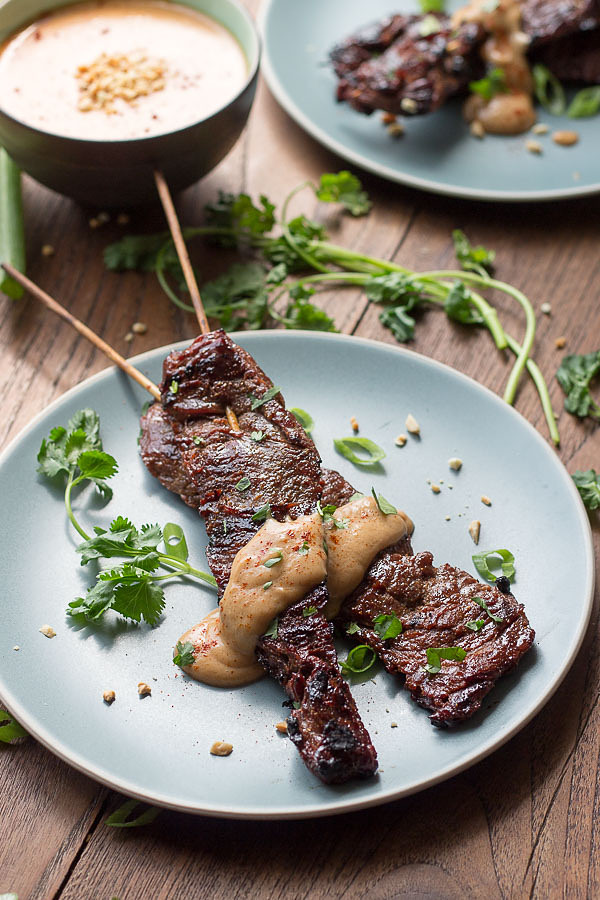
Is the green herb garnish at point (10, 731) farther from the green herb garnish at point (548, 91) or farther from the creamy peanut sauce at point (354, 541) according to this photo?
the green herb garnish at point (548, 91)

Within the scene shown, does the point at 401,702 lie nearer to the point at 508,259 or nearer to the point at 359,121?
the point at 508,259

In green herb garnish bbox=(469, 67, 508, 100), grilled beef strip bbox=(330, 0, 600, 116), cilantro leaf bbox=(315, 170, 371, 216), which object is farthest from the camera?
green herb garnish bbox=(469, 67, 508, 100)

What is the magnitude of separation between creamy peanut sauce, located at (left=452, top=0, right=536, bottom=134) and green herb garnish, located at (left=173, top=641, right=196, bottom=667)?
3412mm

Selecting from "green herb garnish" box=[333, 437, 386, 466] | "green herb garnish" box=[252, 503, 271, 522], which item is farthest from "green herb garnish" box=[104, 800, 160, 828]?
"green herb garnish" box=[333, 437, 386, 466]

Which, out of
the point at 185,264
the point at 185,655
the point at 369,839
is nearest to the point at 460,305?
the point at 185,264

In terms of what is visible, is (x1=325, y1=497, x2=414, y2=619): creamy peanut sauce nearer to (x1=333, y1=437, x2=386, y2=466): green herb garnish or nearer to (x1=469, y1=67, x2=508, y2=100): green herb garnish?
(x1=333, y1=437, x2=386, y2=466): green herb garnish

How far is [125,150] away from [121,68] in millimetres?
710

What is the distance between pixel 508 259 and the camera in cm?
453

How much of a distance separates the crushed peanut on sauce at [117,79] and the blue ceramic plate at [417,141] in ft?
2.56

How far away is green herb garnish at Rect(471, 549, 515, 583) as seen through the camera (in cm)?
320

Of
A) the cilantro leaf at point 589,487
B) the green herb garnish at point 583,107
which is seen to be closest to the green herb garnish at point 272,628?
the cilantro leaf at point 589,487

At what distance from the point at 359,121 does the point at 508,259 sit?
1193mm

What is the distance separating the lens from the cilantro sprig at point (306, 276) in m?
4.17

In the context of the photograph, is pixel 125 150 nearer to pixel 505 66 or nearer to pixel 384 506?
pixel 384 506
